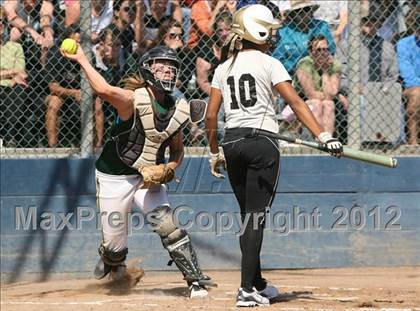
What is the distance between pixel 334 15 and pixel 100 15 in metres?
2.45

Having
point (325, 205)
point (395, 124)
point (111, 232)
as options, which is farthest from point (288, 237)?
point (111, 232)

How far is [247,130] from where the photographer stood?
659 cm

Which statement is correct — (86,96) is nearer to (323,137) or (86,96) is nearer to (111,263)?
(111,263)

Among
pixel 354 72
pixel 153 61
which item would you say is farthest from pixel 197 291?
pixel 354 72

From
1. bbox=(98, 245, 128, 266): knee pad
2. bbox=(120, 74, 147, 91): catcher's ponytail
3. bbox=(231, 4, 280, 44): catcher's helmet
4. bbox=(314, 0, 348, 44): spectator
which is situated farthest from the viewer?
bbox=(314, 0, 348, 44): spectator

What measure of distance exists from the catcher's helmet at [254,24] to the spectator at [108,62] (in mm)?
2685

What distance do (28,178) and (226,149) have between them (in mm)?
3136

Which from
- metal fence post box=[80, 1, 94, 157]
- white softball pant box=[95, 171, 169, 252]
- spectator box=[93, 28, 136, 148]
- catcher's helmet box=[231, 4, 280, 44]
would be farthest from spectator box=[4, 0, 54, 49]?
catcher's helmet box=[231, 4, 280, 44]

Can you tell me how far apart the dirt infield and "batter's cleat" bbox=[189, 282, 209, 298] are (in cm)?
7

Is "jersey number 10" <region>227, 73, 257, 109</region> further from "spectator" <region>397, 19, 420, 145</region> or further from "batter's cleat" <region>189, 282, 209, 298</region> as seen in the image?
"spectator" <region>397, 19, 420, 145</region>

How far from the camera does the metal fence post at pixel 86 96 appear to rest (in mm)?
8953

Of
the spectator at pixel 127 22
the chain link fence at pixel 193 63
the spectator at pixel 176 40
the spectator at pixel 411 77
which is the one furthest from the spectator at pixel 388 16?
the spectator at pixel 127 22

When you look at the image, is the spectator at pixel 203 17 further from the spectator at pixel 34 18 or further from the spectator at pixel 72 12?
the spectator at pixel 34 18

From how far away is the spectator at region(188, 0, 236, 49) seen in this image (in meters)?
9.08
